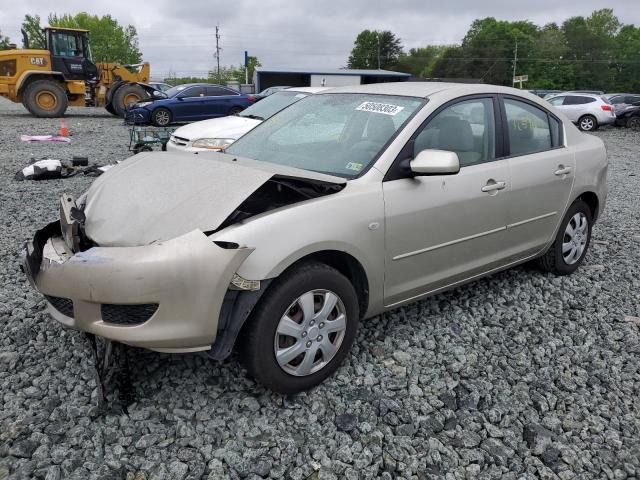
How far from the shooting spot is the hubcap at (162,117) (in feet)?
56.4

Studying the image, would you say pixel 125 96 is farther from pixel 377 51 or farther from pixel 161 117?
pixel 377 51

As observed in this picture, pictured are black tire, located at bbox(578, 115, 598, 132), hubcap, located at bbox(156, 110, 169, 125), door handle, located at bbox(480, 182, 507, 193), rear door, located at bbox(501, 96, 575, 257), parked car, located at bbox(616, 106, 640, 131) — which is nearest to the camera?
door handle, located at bbox(480, 182, 507, 193)

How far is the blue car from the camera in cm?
1702

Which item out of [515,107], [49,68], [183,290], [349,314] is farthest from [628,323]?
[49,68]

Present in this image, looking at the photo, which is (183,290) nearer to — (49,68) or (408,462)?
(408,462)

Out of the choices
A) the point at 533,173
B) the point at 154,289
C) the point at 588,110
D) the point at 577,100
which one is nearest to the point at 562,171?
the point at 533,173

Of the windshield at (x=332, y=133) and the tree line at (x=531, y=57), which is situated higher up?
the tree line at (x=531, y=57)

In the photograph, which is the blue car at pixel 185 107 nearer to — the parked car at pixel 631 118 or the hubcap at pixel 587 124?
the hubcap at pixel 587 124

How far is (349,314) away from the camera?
2932 millimetres

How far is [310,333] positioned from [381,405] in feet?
1.71

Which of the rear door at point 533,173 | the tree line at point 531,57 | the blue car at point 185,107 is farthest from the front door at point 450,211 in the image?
the tree line at point 531,57

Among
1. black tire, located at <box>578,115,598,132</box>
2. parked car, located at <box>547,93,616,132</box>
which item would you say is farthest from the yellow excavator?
black tire, located at <box>578,115,598,132</box>

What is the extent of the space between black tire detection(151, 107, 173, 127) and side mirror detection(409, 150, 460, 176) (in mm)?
15483

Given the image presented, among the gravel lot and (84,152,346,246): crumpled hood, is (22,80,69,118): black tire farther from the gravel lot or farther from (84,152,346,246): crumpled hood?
(84,152,346,246): crumpled hood
